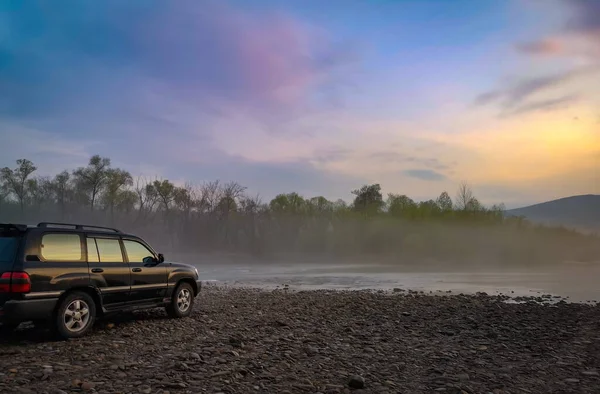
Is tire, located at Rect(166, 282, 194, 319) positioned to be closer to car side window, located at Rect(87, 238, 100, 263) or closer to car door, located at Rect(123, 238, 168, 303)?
car door, located at Rect(123, 238, 168, 303)

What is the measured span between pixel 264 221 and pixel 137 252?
7048 cm

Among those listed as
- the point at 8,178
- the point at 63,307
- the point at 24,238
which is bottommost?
the point at 63,307

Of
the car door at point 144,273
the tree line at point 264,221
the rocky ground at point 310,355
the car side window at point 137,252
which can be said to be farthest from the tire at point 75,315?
the tree line at point 264,221

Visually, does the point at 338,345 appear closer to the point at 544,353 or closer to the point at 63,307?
the point at 544,353

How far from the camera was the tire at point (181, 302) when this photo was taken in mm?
10586

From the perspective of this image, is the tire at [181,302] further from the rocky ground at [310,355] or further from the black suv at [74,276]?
the rocky ground at [310,355]

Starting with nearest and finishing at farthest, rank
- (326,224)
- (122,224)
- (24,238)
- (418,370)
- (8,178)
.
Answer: (418,370)
(24,238)
(8,178)
(122,224)
(326,224)

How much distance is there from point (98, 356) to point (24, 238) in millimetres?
2195

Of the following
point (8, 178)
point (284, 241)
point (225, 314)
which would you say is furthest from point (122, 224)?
point (225, 314)

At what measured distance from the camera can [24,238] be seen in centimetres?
761

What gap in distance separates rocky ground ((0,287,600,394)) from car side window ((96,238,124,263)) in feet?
4.24

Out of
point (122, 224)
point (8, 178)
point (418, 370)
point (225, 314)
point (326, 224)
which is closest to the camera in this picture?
point (418, 370)

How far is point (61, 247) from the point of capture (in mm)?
8195

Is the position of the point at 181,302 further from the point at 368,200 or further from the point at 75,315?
the point at 368,200
